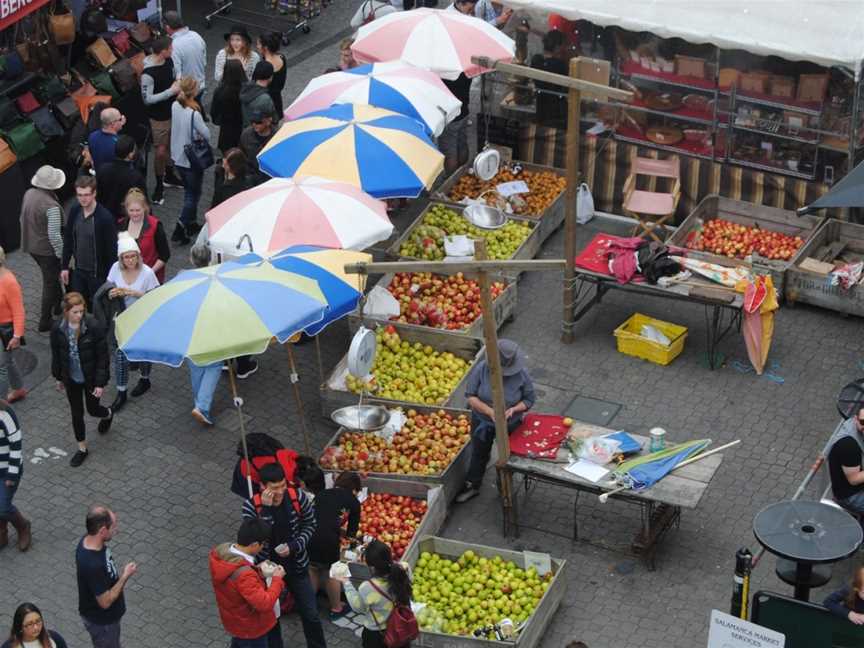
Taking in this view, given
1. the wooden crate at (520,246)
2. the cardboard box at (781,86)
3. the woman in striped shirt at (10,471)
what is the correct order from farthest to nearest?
the cardboard box at (781,86) → the wooden crate at (520,246) → the woman in striped shirt at (10,471)

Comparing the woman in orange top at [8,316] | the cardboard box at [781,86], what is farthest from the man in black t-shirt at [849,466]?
the woman in orange top at [8,316]

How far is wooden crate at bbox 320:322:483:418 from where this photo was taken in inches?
519

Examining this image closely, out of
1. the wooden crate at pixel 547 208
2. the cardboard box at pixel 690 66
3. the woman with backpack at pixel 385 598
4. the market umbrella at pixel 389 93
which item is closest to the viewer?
the woman with backpack at pixel 385 598

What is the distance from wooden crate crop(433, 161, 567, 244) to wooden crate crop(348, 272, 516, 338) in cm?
136

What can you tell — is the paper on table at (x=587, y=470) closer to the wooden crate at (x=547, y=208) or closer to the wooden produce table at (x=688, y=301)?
the wooden produce table at (x=688, y=301)

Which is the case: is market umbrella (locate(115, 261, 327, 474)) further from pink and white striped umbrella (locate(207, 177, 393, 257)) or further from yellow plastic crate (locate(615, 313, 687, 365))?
yellow plastic crate (locate(615, 313, 687, 365))

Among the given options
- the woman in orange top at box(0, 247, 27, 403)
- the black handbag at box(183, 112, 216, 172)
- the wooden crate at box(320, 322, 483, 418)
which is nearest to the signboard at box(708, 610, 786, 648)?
the wooden crate at box(320, 322, 483, 418)

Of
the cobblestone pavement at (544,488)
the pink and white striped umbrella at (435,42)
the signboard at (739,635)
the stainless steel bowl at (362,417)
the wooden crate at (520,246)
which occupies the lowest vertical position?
the cobblestone pavement at (544,488)

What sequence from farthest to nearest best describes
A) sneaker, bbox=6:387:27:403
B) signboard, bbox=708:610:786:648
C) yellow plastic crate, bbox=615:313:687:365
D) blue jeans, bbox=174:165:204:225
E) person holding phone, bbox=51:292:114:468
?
1. blue jeans, bbox=174:165:204:225
2. yellow plastic crate, bbox=615:313:687:365
3. sneaker, bbox=6:387:27:403
4. person holding phone, bbox=51:292:114:468
5. signboard, bbox=708:610:786:648

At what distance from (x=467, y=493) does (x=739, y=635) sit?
3680 mm

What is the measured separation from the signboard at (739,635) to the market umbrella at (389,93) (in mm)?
6959

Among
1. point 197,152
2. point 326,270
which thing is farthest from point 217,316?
point 197,152

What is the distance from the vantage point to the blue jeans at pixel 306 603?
1040 centimetres

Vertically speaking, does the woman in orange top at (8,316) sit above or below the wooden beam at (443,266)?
below
